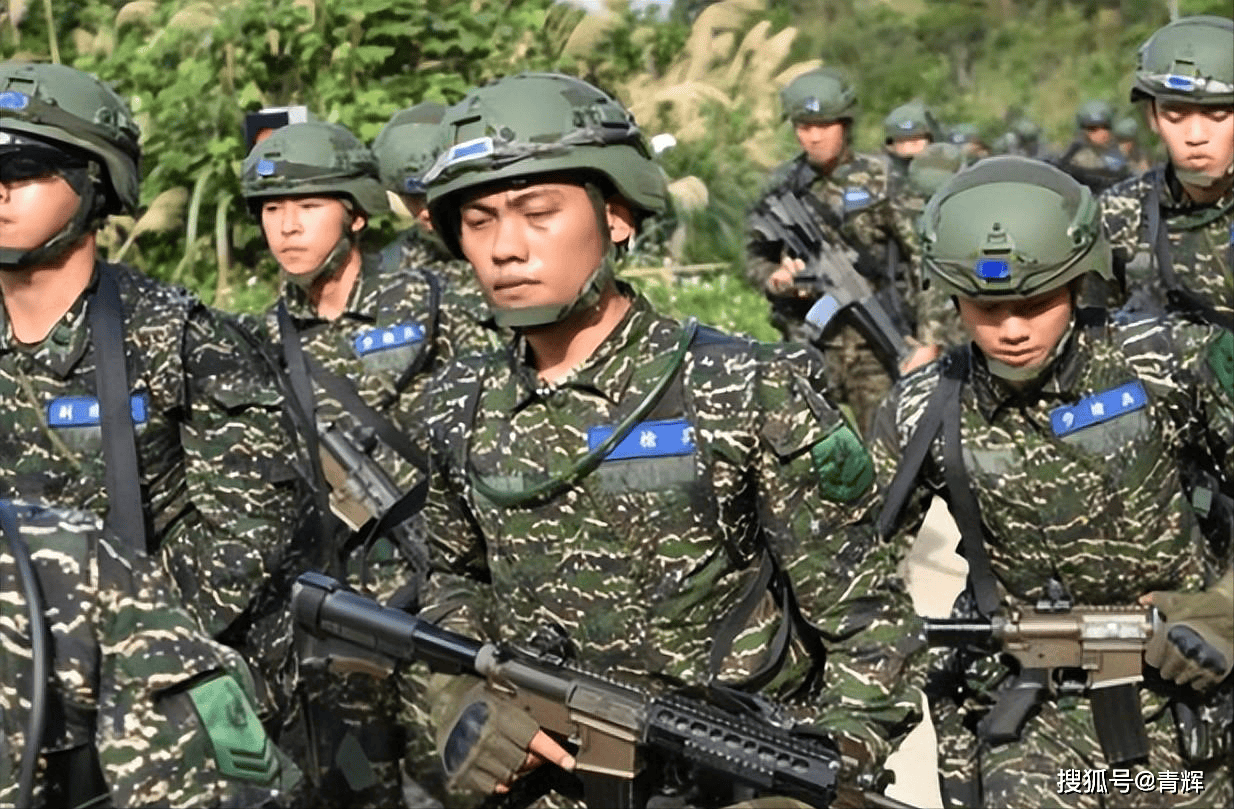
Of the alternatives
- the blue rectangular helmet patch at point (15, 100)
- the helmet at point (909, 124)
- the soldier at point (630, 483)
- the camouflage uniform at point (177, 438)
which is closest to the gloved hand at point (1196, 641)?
the soldier at point (630, 483)

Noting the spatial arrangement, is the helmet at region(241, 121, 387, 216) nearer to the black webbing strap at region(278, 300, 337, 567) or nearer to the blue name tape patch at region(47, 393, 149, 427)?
the black webbing strap at region(278, 300, 337, 567)

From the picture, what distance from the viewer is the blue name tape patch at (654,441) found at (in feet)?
14.9

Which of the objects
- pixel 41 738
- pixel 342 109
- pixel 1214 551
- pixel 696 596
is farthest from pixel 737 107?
pixel 41 738

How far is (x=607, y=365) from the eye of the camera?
468 centimetres

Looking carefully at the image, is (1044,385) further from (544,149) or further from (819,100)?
(819,100)

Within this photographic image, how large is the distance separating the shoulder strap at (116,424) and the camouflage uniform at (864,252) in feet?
28.3

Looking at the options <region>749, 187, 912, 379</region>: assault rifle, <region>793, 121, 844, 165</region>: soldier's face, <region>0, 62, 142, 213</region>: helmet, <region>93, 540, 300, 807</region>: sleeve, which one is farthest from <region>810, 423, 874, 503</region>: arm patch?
<region>793, 121, 844, 165</region>: soldier's face

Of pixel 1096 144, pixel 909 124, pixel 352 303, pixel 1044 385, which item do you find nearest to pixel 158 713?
pixel 1044 385

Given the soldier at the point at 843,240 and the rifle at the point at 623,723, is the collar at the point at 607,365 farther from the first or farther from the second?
the soldier at the point at 843,240

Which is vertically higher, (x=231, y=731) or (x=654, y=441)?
(x=231, y=731)

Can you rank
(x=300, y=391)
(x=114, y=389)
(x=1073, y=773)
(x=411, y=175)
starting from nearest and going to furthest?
1. (x=114, y=389)
2. (x=1073, y=773)
3. (x=300, y=391)
4. (x=411, y=175)

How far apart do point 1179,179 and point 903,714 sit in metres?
4.55

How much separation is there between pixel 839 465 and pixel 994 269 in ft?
4.45

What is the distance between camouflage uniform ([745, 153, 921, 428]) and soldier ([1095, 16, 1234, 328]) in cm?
498
